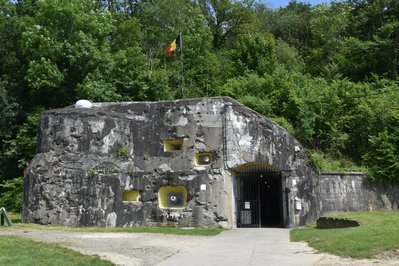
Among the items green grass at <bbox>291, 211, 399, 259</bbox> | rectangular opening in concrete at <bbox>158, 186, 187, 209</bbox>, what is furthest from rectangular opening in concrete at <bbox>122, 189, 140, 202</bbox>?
green grass at <bbox>291, 211, 399, 259</bbox>

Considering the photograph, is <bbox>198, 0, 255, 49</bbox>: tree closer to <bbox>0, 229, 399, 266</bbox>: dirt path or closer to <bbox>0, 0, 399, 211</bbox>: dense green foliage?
<bbox>0, 0, 399, 211</bbox>: dense green foliage

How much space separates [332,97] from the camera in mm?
28484

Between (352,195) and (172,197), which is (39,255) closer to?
(172,197)

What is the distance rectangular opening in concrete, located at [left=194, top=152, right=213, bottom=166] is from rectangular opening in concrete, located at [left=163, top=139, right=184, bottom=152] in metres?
0.84

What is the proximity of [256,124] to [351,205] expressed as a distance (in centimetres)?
585

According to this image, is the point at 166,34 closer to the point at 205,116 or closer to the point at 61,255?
the point at 205,116

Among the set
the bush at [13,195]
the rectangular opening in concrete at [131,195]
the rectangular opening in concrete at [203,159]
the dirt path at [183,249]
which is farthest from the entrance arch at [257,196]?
the bush at [13,195]

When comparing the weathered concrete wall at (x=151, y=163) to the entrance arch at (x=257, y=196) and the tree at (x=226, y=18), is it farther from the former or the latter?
the tree at (x=226, y=18)

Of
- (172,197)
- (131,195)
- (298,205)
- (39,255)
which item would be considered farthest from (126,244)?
(298,205)

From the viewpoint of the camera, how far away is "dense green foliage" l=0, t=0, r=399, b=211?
26.9 meters

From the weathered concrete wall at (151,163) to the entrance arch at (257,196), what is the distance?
28.2 inches

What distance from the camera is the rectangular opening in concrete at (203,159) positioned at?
70.1 feet

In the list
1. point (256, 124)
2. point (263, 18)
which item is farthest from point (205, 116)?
point (263, 18)

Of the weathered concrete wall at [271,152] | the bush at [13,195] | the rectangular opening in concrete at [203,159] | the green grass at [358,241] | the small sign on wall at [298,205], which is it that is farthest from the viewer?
the bush at [13,195]
